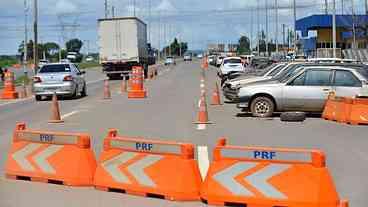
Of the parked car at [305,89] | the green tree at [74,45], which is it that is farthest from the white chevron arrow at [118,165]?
the green tree at [74,45]

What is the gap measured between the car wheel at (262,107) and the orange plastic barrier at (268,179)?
11848 mm

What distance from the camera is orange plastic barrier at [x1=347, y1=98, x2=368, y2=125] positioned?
18047mm

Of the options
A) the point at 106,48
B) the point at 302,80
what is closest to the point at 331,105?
the point at 302,80

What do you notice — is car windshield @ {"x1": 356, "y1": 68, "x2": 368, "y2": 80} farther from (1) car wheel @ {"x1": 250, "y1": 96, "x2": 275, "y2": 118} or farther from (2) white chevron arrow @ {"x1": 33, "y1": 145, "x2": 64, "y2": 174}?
(2) white chevron arrow @ {"x1": 33, "y1": 145, "x2": 64, "y2": 174}

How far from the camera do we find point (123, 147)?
9.12 meters

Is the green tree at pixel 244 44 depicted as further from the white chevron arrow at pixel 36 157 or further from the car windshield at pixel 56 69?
the white chevron arrow at pixel 36 157

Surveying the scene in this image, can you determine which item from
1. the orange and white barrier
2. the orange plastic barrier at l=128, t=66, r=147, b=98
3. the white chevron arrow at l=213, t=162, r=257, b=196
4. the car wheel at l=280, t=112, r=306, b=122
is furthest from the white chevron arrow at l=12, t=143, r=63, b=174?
the orange plastic barrier at l=128, t=66, r=147, b=98

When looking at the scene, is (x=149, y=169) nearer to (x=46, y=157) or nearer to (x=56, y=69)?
(x=46, y=157)

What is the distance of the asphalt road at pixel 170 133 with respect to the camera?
898 cm

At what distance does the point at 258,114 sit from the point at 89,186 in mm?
11179

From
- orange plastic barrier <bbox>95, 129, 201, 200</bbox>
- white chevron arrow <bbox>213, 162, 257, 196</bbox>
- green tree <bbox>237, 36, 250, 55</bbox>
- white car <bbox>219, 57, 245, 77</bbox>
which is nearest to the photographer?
white chevron arrow <bbox>213, 162, 257, 196</bbox>

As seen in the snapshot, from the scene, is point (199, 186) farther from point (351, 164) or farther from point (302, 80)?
point (302, 80)

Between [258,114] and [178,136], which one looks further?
[258,114]

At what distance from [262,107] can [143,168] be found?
1169 cm
